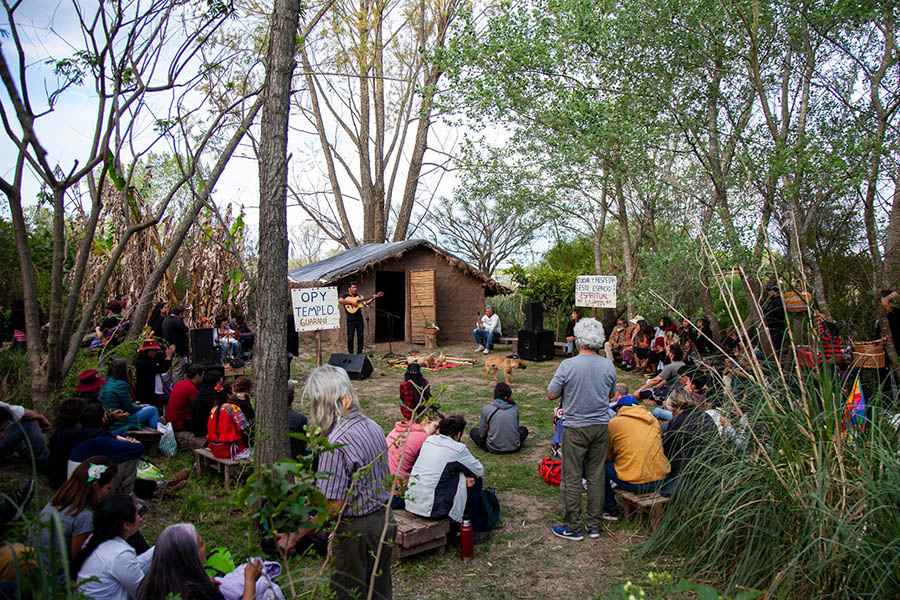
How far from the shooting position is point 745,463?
11.2 ft

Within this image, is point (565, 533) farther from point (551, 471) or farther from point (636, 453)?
point (551, 471)

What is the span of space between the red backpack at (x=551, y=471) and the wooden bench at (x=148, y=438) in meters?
4.13

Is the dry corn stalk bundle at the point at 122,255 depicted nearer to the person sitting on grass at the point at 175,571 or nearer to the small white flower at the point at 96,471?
the small white flower at the point at 96,471

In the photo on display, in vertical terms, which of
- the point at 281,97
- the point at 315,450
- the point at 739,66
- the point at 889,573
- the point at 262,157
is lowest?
the point at 889,573

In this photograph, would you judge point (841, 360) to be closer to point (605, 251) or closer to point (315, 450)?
point (315, 450)

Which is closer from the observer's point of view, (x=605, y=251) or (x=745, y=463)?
(x=745, y=463)

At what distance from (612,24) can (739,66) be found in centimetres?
230

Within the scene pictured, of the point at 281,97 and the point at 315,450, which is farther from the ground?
the point at 281,97

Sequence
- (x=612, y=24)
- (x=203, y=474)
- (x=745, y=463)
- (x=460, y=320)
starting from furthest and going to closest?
(x=460, y=320) < (x=612, y=24) < (x=203, y=474) < (x=745, y=463)

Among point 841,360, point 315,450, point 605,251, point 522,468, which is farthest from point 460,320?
point 315,450

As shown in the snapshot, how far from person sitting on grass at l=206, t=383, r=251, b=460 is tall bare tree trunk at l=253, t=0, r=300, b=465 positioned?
169 cm

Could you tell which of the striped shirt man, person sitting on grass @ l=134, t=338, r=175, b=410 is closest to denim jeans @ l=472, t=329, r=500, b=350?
person sitting on grass @ l=134, t=338, r=175, b=410

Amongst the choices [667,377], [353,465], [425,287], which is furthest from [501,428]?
[425,287]

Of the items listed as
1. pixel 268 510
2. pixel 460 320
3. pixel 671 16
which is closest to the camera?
pixel 268 510
